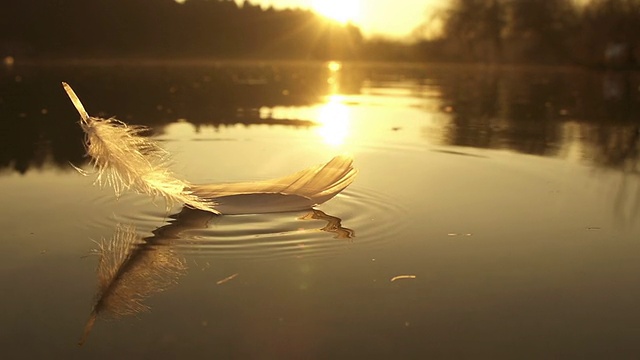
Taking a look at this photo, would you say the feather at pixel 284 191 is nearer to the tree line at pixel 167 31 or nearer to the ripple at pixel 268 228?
the ripple at pixel 268 228

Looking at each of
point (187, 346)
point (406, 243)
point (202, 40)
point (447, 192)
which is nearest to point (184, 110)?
point (447, 192)

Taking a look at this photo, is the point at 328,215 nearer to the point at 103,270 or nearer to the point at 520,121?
the point at 103,270

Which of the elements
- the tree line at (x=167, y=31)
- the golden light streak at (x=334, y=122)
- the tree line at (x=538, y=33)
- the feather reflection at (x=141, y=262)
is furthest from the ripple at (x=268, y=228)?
the tree line at (x=167, y=31)

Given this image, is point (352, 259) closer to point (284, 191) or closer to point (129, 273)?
point (129, 273)

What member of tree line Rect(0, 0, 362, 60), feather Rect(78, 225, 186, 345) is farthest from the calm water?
tree line Rect(0, 0, 362, 60)

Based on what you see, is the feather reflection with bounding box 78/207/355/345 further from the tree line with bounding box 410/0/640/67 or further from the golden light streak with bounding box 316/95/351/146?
the tree line with bounding box 410/0/640/67
